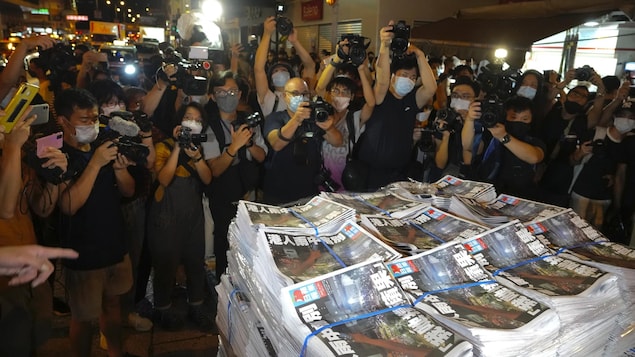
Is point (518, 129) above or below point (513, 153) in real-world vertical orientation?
above

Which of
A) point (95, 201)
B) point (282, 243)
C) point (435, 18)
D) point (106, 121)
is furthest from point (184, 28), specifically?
point (435, 18)

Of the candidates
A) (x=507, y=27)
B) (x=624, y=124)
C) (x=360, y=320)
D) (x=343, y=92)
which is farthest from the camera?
(x=507, y=27)

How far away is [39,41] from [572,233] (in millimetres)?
4019

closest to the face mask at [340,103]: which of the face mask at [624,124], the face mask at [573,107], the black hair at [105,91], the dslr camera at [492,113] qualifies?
the dslr camera at [492,113]

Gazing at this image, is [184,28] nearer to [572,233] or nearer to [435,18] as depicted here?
[572,233]

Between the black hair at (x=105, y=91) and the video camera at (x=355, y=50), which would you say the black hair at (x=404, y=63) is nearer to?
the video camera at (x=355, y=50)

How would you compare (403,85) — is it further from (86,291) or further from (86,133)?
(86,291)

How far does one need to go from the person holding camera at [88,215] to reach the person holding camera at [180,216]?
0.45 metres

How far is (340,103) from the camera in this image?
360cm

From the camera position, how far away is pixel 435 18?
12336 millimetres

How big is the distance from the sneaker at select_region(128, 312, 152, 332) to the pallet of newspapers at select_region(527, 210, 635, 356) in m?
2.82

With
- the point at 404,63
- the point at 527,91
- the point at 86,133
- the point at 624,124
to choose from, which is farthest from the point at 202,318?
the point at 624,124

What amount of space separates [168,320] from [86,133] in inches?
63.9

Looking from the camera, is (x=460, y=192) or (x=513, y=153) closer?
(x=460, y=192)
